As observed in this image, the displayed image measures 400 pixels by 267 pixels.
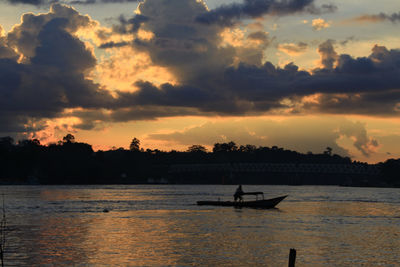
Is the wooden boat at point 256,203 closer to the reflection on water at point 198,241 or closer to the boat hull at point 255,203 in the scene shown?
the boat hull at point 255,203

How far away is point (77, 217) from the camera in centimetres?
8100

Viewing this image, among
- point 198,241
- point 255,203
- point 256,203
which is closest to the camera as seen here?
point 198,241

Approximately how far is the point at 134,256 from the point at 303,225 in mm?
32437

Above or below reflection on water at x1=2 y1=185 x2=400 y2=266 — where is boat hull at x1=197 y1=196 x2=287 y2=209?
above

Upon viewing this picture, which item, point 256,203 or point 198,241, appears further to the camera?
point 256,203

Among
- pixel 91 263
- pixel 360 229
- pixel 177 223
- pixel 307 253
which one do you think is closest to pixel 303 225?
pixel 360 229

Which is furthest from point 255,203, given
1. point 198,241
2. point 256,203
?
point 198,241

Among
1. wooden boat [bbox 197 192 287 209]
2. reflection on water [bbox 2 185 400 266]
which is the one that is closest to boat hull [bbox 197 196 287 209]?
wooden boat [bbox 197 192 287 209]

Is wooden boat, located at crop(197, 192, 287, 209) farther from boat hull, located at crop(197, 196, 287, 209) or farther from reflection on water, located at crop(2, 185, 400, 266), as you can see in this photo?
reflection on water, located at crop(2, 185, 400, 266)

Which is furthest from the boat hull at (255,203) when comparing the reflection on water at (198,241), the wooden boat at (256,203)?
the reflection on water at (198,241)

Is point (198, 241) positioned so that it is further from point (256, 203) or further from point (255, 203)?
point (256, 203)

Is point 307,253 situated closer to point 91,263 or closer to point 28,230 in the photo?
point 91,263

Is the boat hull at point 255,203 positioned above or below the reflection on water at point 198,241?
above

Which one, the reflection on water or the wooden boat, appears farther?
the wooden boat
